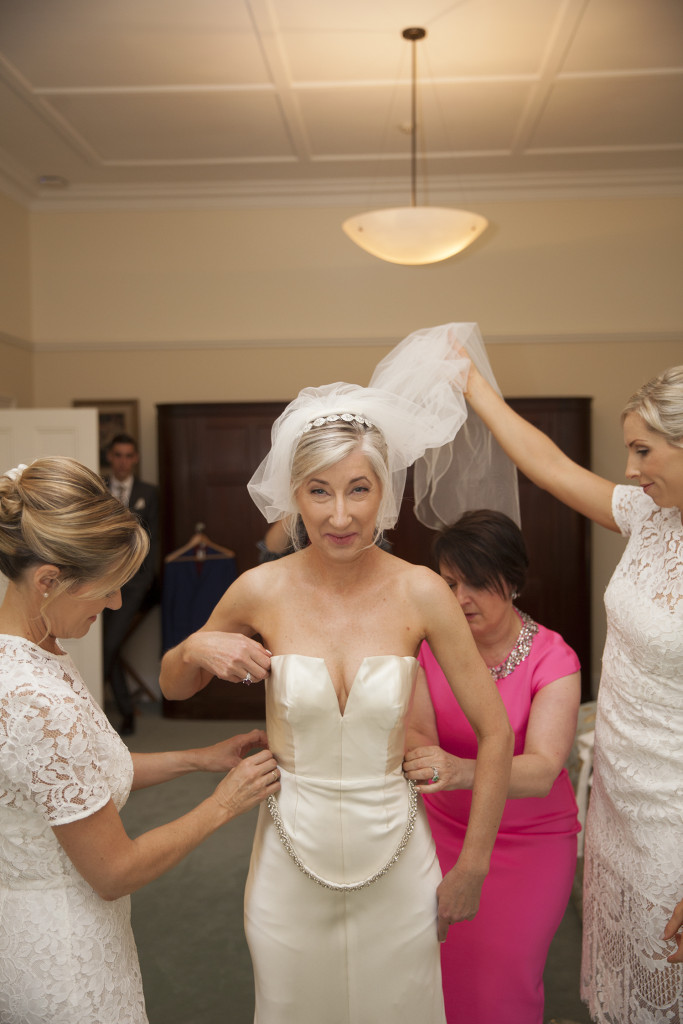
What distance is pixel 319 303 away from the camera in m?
6.21

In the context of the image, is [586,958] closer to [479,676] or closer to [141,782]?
[479,676]

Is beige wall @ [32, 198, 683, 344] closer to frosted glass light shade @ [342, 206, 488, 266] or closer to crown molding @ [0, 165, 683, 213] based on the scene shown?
crown molding @ [0, 165, 683, 213]

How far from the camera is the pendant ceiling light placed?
3.84 m

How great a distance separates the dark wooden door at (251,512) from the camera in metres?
5.59

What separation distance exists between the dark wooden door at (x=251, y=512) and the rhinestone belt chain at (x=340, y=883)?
4019mm

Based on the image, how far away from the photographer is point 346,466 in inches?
56.7

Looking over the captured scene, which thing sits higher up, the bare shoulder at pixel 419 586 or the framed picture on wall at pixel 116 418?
the framed picture on wall at pixel 116 418

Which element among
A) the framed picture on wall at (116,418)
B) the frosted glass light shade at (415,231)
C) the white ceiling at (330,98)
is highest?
the white ceiling at (330,98)

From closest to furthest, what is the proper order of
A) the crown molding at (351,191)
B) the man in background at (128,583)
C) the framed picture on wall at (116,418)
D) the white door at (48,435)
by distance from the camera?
the white door at (48,435), the man in background at (128,583), the crown molding at (351,191), the framed picture on wall at (116,418)

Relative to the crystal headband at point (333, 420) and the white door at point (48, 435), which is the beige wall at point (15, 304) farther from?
the crystal headband at point (333, 420)

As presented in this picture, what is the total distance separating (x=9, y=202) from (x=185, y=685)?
547cm

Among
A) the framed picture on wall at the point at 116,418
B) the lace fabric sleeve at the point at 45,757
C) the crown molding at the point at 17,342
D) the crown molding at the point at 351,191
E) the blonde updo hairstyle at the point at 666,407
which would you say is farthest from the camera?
the framed picture on wall at the point at 116,418

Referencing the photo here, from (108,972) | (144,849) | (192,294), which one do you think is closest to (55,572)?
(144,849)

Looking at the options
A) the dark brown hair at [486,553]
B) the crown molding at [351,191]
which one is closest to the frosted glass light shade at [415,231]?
the crown molding at [351,191]
